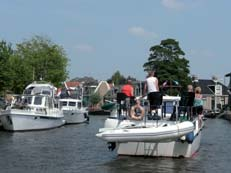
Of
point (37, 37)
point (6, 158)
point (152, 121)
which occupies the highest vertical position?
point (37, 37)

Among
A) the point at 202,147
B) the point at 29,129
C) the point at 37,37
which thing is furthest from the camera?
the point at 37,37

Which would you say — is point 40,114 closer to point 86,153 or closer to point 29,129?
point 29,129

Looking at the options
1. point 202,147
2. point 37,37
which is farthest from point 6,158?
point 37,37

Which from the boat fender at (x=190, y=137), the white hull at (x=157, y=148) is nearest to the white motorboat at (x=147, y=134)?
the boat fender at (x=190, y=137)

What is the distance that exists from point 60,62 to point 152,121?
60.6 metres

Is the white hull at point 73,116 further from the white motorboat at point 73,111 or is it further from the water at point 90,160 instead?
the water at point 90,160

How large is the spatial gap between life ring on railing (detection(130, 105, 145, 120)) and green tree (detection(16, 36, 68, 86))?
183ft

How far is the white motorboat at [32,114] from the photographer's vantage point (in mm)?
37531

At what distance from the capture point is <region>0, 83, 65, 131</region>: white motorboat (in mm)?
37531

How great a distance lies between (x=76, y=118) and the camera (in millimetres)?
54500

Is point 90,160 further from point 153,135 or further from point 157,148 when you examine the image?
point 153,135

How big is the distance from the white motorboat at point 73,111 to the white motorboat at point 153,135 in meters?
30.6

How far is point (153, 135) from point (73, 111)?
35.3 m

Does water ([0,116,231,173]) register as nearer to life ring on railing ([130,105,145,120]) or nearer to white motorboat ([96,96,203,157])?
white motorboat ([96,96,203,157])
